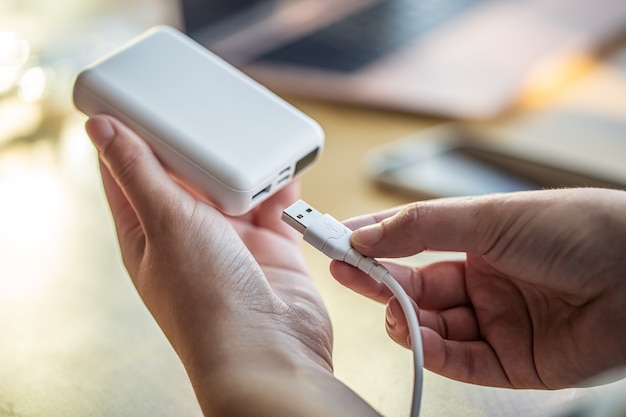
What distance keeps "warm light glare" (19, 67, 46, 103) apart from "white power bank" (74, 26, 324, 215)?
1.37 ft

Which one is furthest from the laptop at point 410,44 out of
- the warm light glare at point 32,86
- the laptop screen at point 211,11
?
the warm light glare at point 32,86

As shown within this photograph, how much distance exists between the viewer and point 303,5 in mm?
1424

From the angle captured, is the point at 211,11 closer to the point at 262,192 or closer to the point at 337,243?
the point at 262,192

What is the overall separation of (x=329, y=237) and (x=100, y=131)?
8.6 inches

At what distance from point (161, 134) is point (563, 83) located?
2.36ft

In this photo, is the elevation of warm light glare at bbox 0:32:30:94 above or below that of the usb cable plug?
below

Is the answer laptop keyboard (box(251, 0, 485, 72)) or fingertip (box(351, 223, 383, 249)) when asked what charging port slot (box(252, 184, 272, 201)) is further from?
laptop keyboard (box(251, 0, 485, 72))

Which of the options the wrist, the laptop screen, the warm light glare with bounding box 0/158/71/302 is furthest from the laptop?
the wrist

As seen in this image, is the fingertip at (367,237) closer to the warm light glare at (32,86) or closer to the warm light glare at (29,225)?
the warm light glare at (29,225)

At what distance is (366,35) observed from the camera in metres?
1.32

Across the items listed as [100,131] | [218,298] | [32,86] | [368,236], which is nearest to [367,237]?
[368,236]

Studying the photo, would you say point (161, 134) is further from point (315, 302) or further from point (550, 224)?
point (550, 224)

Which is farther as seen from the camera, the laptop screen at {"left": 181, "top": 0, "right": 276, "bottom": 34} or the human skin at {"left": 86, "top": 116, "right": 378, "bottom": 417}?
the laptop screen at {"left": 181, "top": 0, "right": 276, "bottom": 34}

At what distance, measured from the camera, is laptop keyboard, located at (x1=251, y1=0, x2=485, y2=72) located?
4.07 feet
